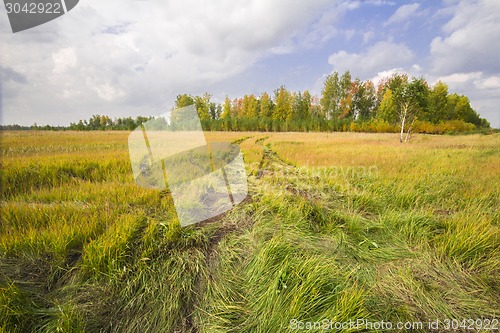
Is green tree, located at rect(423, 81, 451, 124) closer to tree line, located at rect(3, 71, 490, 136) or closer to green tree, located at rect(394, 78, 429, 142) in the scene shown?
tree line, located at rect(3, 71, 490, 136)

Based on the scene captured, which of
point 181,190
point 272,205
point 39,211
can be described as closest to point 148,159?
point 181,190

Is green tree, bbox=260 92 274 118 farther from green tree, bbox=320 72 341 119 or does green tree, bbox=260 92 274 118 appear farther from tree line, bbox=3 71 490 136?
green tree, bbox=320 72 341 119

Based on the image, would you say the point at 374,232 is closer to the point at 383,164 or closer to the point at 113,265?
the point at 113,265

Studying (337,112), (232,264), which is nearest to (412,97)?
(232,264)

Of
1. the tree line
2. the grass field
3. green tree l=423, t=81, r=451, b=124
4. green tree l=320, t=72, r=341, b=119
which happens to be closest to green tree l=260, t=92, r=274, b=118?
the tree line

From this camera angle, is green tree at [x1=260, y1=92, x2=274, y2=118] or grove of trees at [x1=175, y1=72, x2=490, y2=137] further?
green tree at [x1=260, y1=92, x2=274, y2=118]

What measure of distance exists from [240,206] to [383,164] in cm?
700

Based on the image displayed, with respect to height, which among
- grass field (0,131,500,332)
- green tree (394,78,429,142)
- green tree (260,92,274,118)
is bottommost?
grass field (0,131,500,332)

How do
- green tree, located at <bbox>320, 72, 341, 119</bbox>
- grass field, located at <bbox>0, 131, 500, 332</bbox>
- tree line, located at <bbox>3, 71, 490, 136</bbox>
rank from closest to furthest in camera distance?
grass field, located at <bbox>0, 131, 500, 332</bbox>, tree line, located at <bbox>3, 71, 490, 136</bbox>, green tree, located at <bbox>320, 72, 341, 119</bbox>

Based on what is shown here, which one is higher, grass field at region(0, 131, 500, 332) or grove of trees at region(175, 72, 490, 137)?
grove of trees at region(175, 72, 490, 137)

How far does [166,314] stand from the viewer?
2.01 meters

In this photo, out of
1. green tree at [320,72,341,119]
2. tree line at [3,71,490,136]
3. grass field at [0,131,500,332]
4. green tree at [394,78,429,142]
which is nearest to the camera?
grass field at [0,131,500,332]

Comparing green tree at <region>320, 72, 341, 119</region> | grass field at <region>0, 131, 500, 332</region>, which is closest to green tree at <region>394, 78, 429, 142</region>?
grass field at <region>0, 131, 500, 332</region>

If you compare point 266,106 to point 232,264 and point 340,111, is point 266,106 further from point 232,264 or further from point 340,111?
point 232,264
